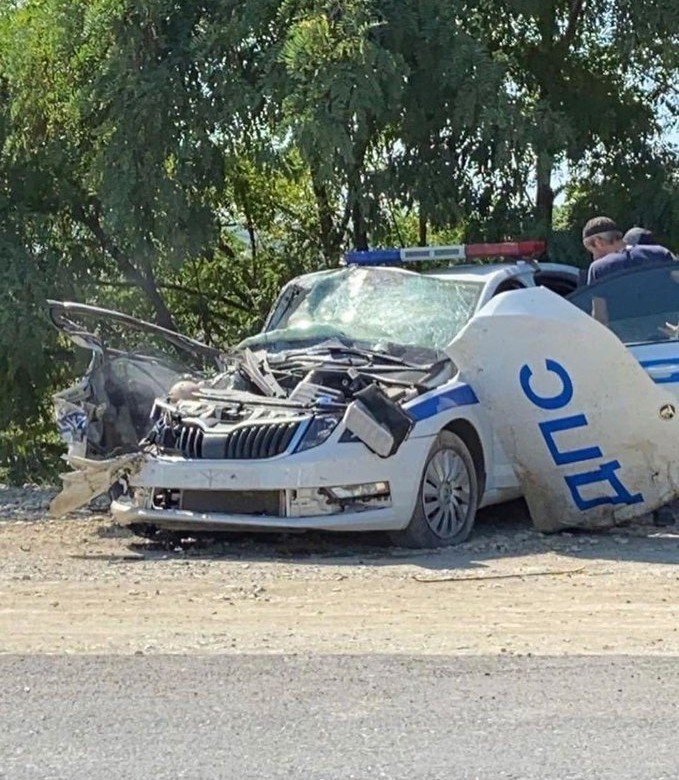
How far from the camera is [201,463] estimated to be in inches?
374

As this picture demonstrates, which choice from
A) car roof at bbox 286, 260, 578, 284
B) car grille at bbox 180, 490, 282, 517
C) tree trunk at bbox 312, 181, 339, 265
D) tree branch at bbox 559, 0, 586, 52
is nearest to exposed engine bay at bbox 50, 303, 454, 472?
car grille at bbox 180, 490, 282, 517

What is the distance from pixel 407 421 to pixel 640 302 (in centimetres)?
229

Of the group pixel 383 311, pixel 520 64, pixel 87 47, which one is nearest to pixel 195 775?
pixel 383 311

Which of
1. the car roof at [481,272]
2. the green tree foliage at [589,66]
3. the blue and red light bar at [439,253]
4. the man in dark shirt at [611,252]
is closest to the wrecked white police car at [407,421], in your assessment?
the car roof at [481,272]

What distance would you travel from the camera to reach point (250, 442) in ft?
31.1

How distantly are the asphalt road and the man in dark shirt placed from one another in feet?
16.9

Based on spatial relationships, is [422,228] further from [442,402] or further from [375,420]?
[375,420]

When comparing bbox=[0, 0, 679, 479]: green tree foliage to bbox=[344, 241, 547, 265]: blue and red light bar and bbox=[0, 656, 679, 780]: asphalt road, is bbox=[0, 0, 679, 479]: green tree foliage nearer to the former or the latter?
bbox=[344, 241, 547, 265]: blue and red light bar

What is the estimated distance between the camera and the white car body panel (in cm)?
971

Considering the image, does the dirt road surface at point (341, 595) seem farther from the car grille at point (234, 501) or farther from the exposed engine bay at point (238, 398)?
the exposed engine bay at point (238, 398)

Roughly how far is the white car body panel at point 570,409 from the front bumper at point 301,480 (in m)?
0.71

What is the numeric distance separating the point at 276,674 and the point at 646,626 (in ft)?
6.17

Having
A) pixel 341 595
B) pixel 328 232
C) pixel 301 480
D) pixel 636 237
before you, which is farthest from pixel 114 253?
pixel 341 595

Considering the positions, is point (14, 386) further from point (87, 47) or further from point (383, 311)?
point (383, 311)
